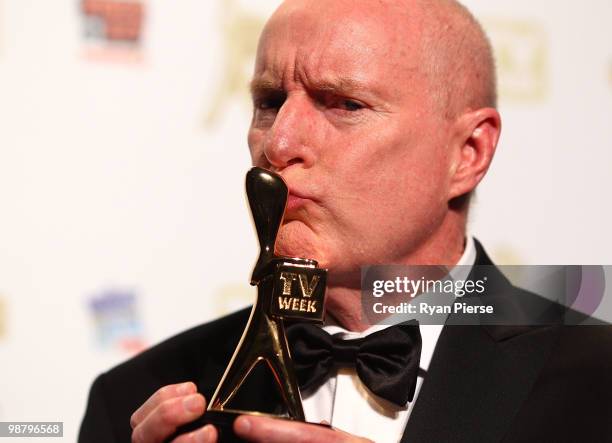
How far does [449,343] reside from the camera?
152 centimetres

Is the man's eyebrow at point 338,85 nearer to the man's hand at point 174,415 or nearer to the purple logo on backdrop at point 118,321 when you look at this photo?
the man's hand at point 174,415

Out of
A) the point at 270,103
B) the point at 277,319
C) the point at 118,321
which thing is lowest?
the point at 118,321

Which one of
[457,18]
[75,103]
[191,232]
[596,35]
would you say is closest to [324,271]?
[457,18]

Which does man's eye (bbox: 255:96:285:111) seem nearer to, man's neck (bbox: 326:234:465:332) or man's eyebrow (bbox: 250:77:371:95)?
man's eyebrow (bbox: 250:77:371:95)

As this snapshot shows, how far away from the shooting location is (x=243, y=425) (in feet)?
3.61

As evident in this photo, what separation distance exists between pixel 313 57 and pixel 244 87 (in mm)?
561

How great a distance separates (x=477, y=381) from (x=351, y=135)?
0.42m

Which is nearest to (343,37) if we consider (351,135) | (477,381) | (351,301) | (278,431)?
(351,135)

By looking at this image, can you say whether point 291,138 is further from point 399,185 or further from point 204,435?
point 204,435

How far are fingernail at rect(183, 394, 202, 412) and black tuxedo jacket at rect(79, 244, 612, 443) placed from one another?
1.25 feet

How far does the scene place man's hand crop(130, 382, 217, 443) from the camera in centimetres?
114

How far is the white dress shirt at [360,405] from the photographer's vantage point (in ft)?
4.84

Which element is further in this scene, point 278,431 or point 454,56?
point 454,56

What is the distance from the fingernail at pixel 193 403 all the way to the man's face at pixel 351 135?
0.33 meters
